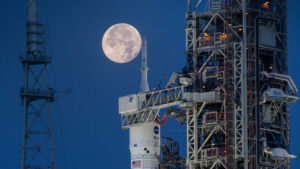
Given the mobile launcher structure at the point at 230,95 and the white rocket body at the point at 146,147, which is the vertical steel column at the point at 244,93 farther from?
the white rocket body at the point at 146,147

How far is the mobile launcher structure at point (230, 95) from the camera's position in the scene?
15662 cm

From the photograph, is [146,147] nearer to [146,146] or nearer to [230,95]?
[146,146]

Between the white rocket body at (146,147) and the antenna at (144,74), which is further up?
the antenna at (144,74)

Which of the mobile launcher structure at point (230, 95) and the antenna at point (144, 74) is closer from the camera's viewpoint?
the mobile launcher structure at point (230, 95)

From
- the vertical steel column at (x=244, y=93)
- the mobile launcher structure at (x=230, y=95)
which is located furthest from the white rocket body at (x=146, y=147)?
the vertical steel column at (x=244, y=93)

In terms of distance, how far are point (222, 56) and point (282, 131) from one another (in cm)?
1115

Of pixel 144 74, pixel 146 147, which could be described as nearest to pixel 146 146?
pixel 146 147

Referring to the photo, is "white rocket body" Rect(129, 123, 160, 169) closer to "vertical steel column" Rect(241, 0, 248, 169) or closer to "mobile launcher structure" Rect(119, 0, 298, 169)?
"mobile launcher structure" Rect(119, 0, 298, 169)

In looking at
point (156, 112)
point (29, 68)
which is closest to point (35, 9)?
point (29, 68)

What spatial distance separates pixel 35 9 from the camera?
534 ft

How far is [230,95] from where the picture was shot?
158 meters

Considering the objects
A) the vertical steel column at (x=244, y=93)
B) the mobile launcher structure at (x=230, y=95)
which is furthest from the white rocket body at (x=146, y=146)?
the vertical steel column at (x=244, y=93)

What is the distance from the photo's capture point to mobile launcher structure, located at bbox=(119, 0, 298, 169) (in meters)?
157

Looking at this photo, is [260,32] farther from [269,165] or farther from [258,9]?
[269,165]
